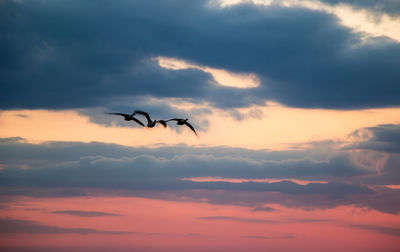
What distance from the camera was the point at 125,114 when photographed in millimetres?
171000

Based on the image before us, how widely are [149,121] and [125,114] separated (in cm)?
828

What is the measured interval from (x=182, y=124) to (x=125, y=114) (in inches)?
708

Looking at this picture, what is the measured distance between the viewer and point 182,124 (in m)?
181

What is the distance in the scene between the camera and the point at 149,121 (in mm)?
176500

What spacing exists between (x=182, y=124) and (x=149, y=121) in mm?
9935
